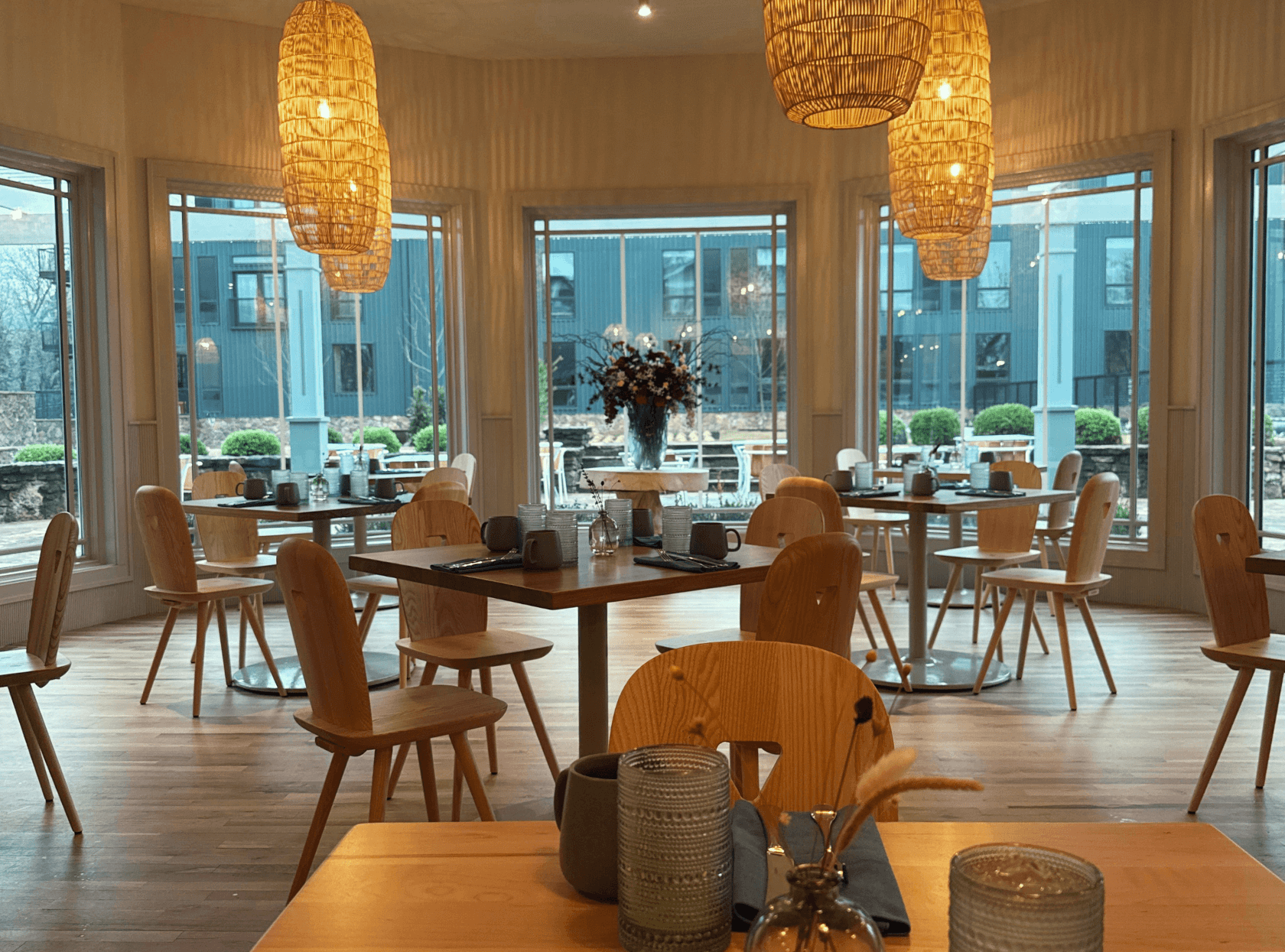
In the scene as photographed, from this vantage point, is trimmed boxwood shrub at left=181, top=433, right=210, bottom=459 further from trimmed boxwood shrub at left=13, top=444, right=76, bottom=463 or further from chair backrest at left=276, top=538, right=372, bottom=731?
chair backrest at left=276, top=538, right=372, bottom=731

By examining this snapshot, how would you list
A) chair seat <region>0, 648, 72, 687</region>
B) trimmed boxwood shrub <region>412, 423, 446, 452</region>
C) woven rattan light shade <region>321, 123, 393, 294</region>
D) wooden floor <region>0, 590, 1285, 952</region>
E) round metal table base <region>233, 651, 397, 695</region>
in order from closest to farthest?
wooden floor <region>0, 590, 1285, 952</region> < chair seat <region>0, 648, 72, 687</region> < round metal table base <region>233, 651, 397, 695</region> < woven rattan light shade <region>321, 123, 393, 294</region> < trimmed boxwood shrub <region>412, 423, 446, 452</region>

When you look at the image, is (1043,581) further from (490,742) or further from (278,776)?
(278,776)

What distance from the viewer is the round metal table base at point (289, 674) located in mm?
5242

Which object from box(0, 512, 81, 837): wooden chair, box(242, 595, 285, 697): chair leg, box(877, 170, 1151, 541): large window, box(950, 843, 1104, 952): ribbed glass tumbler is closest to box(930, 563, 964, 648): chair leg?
box(877, 170, 1151, 541): large window

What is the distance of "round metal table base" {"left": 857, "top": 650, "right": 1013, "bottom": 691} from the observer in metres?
5.09

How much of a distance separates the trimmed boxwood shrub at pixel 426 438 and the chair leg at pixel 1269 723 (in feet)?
19.7

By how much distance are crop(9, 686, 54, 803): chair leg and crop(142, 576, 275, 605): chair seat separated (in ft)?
3.64

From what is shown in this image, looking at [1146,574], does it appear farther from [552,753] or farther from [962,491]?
[552,753]

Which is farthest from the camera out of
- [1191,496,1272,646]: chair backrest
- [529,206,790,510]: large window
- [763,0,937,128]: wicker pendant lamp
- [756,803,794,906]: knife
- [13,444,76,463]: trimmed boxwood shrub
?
[529,206,790,510]: large window

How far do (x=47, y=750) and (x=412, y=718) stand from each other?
4.55 feet

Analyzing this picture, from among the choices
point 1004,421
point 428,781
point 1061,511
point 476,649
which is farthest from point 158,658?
point 1004,421

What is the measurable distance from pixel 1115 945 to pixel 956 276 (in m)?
5.94

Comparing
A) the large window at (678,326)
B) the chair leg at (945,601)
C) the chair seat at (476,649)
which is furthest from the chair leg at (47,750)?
the large window at (678,326)

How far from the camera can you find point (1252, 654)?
3.54 meters
